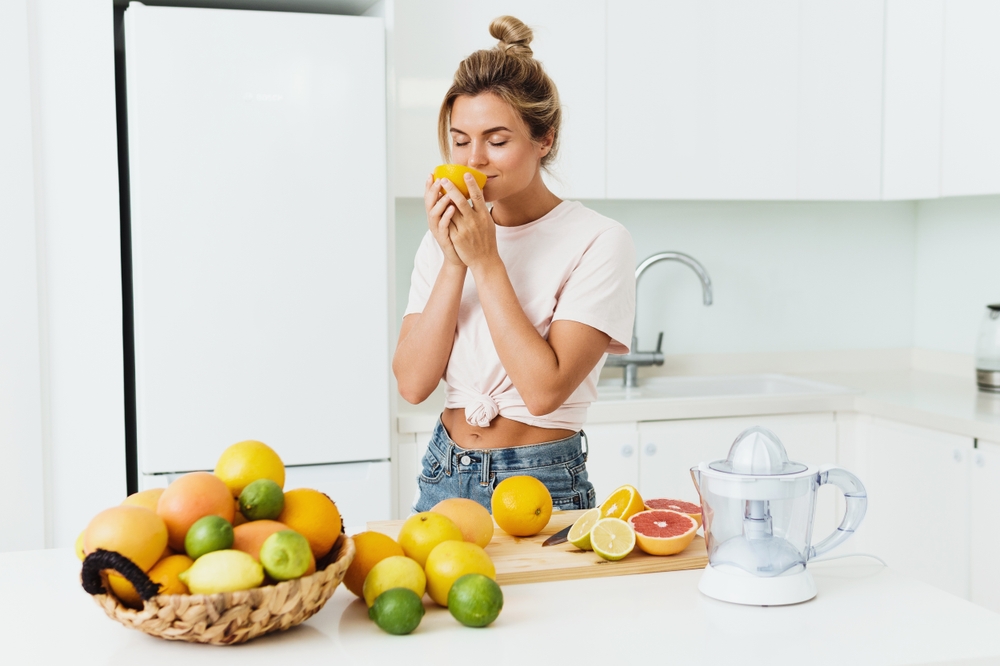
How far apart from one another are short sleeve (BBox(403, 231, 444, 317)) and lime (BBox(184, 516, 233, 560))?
2.55 feet

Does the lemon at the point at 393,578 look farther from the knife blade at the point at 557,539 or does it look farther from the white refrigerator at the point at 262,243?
the white refrigerator at the point at 262,243

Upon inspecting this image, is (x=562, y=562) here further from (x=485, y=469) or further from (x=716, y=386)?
(x=716, y=386)

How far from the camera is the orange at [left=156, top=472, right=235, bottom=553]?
3.23ft

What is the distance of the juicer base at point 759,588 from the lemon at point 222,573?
1.68ft

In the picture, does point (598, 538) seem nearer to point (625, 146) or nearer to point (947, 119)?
point (625, 146)

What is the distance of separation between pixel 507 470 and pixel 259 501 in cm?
61

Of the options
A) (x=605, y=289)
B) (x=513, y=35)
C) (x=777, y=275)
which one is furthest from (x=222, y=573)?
(x=777, y=275)

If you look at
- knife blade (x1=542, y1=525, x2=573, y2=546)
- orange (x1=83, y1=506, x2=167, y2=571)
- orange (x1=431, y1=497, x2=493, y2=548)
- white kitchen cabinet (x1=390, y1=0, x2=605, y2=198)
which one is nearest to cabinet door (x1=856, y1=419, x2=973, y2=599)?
white kitchen cabinet (x1=390, y1=0, x2=605, y2=198)

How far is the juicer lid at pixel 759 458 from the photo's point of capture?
3.64 ft

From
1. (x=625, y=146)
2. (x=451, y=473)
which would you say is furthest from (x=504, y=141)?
(x=625, y=146)

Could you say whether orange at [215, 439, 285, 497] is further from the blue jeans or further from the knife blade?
the blue jeans

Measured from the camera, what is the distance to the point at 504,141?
1569mm

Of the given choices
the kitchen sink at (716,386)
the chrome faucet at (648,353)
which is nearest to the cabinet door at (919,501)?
the kitchen sink at (716,386)

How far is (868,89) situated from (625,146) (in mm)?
830
